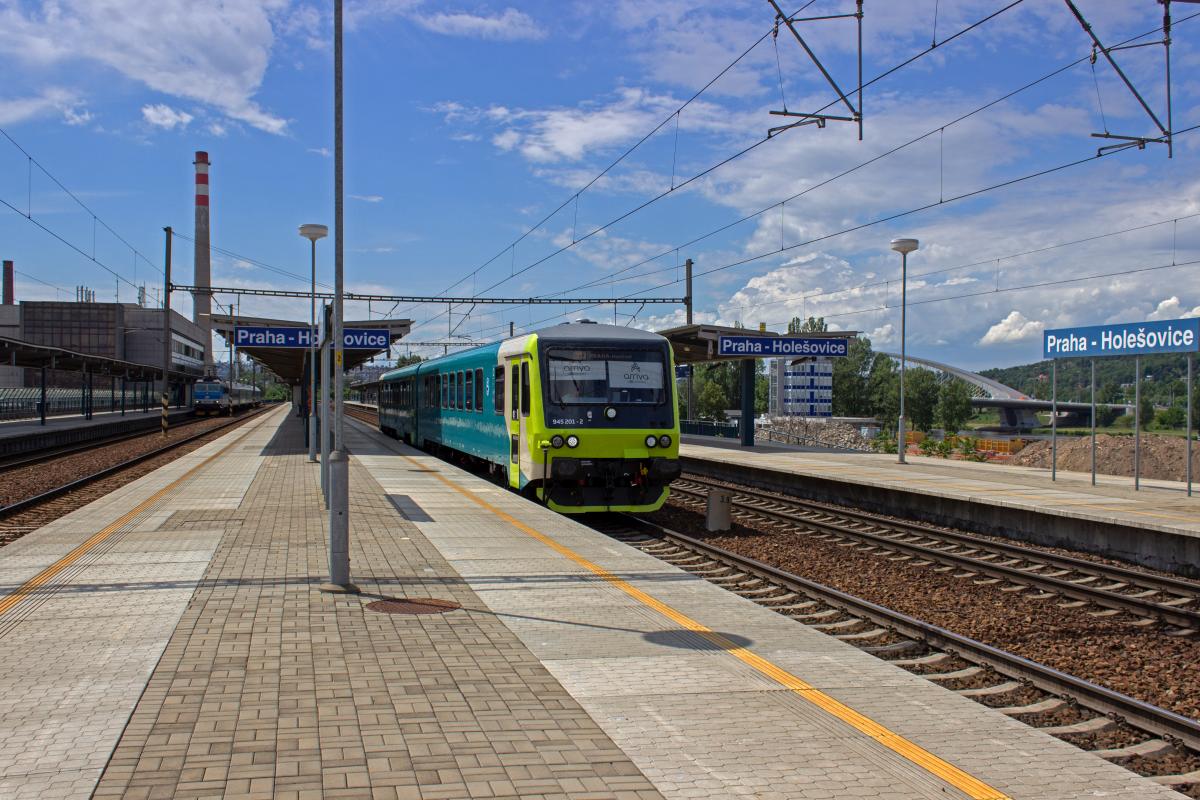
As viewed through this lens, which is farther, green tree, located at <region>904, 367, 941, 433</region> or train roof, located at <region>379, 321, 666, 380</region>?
green tree, located at <region>904, 367, 941, 433</region>

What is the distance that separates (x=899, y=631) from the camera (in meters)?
8.33

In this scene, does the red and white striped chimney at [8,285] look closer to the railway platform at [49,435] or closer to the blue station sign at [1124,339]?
the railway platform at [49,435]

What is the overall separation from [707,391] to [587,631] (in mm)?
80559

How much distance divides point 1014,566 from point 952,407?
110752mm

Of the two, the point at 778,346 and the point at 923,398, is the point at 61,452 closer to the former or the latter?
the point at 778,346

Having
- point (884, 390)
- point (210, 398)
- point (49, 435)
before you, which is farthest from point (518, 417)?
point (884, 390)

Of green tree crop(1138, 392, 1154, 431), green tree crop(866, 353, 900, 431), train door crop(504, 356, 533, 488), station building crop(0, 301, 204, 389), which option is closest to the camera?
train door crop(504, 356, 533, 488)

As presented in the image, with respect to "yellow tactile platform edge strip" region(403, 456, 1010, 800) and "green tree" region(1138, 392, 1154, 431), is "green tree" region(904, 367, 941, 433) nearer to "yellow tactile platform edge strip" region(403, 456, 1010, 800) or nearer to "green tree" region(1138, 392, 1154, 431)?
"green tree" region(1138, 392, 1154, 431)

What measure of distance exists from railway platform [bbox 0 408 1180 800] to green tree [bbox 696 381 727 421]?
76607 millimetres

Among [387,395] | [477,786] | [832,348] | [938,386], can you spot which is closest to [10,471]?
[387,395]

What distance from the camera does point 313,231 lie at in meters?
17.7

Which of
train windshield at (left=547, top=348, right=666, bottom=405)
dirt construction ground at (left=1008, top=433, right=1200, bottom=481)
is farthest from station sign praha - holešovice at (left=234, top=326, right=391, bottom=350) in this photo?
dirt construction ground at (left=1008, top=433, right=1200, bottom=481)

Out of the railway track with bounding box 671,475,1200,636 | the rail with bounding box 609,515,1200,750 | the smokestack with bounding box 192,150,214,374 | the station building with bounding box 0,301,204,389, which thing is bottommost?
the railway track with bounding box 671,475,1200,636

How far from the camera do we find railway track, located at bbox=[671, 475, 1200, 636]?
9.80 meters
